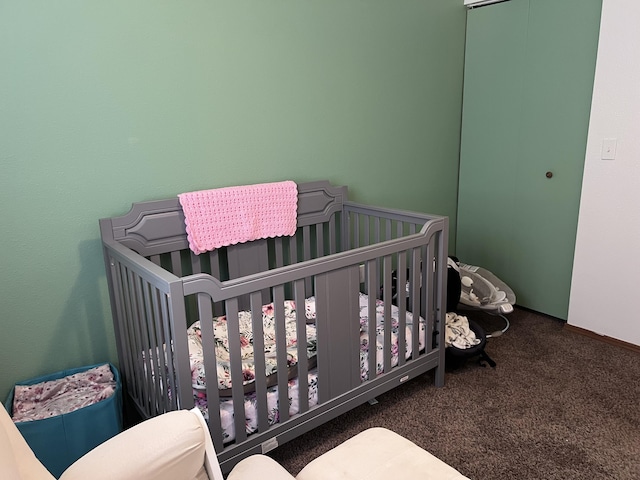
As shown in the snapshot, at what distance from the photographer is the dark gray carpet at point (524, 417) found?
175 cm

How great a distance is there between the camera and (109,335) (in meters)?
1.98

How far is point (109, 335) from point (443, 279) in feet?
4.87

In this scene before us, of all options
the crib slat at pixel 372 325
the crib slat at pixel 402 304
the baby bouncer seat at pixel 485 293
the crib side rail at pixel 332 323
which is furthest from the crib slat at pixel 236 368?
the baby bouncer seat at pixel 485 293

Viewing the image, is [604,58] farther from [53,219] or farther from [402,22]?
[53,219]

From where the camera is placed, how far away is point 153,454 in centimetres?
100

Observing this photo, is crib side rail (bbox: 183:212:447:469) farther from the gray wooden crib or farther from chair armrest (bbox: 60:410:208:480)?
chair armrest (bbox: 60:410:208:480)

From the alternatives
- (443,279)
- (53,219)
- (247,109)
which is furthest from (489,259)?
(53,219)

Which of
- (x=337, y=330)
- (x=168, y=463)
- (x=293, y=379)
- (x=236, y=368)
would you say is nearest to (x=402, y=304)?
(x=337, y=330)

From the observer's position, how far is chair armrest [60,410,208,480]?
3.18ft

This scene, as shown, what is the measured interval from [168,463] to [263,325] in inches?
37.8

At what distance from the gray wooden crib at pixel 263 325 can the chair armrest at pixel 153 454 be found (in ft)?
1.19

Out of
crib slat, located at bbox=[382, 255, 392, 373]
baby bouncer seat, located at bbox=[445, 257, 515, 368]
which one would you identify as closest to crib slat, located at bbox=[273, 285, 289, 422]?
crib slat, located at bbox=[382, 255, 392, 373]

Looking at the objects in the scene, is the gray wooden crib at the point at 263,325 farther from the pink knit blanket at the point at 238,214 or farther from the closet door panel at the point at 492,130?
the closet door panel at the point at 492,130

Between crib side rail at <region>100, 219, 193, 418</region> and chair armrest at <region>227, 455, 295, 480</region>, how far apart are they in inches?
14.8
